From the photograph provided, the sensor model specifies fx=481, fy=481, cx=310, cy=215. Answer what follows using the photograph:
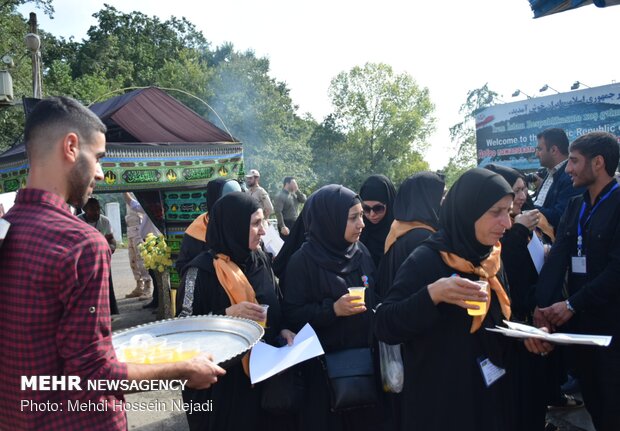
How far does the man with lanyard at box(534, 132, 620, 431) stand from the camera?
2.96 m

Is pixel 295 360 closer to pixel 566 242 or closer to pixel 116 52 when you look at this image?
pixel 566 242

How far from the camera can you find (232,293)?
9.25 ft

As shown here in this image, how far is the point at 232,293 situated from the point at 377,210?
5.91ft

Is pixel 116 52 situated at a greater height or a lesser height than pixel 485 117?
greater

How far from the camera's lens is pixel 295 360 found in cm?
244

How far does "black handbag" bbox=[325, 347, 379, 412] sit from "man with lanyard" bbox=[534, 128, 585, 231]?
2.56m

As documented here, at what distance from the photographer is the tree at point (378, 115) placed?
48500 millimetres

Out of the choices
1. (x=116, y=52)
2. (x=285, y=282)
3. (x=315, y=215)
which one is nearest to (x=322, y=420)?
(x=285, y=282)

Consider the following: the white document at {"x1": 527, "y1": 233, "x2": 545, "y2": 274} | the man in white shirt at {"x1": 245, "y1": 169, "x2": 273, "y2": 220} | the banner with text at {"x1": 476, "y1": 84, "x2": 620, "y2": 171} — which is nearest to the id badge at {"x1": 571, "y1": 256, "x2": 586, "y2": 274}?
the white document at {"x1": 527, "y1": 233, "x2": 545, "y2": 274}

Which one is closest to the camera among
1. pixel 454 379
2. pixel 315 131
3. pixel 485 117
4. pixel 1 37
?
pixel 454 379

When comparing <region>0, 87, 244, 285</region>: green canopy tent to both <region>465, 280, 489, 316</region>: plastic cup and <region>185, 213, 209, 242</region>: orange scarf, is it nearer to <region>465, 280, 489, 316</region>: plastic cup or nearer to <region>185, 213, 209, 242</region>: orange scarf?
<region>185, 213, 209, 242</region>: orange scarf

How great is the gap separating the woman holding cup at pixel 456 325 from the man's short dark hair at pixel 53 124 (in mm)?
1508

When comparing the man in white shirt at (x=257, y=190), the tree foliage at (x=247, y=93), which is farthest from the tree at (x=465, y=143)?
the man in white shirt at (x=257, y=190)

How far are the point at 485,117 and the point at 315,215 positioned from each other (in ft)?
80.5
